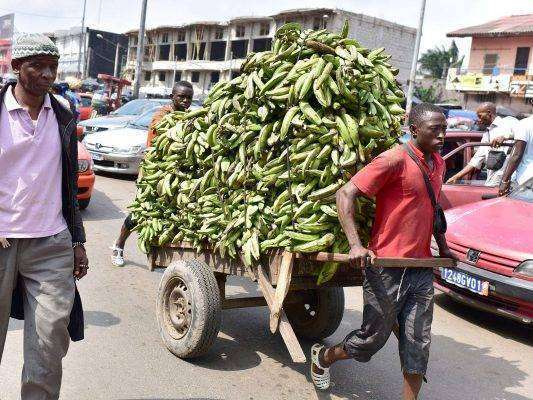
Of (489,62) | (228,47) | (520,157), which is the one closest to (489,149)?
(520,157)

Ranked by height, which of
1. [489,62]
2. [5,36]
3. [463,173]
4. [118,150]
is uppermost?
[5,36]

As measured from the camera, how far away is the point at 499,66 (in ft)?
131

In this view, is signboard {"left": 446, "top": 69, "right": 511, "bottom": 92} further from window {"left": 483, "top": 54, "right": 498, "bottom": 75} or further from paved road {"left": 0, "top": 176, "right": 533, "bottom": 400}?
paved road {"left": 0, "top": 176, "right": 533, "bottom": 400}

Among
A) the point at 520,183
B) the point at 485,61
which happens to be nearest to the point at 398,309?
the point at 520,183

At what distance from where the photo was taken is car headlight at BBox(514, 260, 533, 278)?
5207mm

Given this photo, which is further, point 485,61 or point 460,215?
point 485,61

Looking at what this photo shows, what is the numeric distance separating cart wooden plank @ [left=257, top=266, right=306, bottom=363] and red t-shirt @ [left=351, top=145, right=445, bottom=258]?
2.40 ft

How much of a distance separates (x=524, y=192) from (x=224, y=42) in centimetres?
5385

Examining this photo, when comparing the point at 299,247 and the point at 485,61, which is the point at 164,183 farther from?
the point at 485,61

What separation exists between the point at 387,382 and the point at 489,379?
2.82 feet

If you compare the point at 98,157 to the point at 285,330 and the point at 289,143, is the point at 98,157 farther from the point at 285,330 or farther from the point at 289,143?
the point at 285,330

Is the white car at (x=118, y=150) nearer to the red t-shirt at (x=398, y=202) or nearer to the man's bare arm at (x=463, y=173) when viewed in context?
the man's bare arm at (x=463, y=173)

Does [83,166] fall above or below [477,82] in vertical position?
below

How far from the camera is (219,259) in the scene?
170 inches
